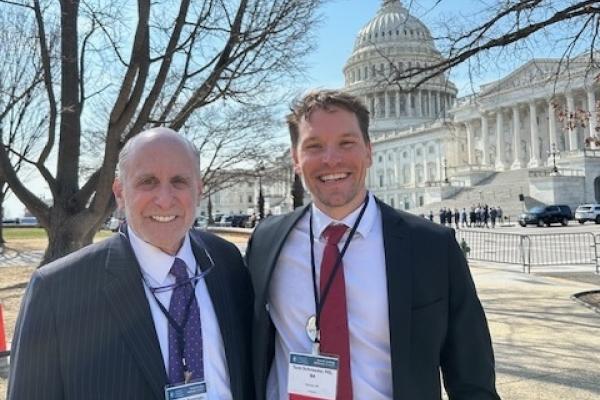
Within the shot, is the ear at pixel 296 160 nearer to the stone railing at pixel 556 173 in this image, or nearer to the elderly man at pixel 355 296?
the elderly man at pixel 355 296

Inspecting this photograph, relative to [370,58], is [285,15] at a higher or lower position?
lower

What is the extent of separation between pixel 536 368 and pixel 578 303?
4.98 m

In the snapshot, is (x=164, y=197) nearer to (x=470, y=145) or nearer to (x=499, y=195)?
(x=499, y=195)

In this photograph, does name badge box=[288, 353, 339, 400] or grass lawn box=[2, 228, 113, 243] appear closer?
name badge box=[288, 353, 339, 400]

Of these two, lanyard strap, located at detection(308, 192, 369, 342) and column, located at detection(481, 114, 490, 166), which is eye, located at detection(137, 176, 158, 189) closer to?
lanyard strap, located at detection(308, 192, 369, 342)

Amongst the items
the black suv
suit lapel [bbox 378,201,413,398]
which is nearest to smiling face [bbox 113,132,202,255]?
suit lapel [bbox 378,201,413,398]

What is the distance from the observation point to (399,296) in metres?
2.49

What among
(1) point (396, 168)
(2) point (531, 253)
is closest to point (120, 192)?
(2) point (531, 253)

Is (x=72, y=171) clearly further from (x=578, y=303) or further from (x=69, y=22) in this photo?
(x=578, y=303)

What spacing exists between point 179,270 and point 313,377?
2.55ft

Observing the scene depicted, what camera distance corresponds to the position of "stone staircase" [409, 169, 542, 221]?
6006 cm

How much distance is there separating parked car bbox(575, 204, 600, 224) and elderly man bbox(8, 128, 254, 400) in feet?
152

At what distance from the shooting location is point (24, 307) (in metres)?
2.28

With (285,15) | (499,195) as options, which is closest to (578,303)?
(285,15)
